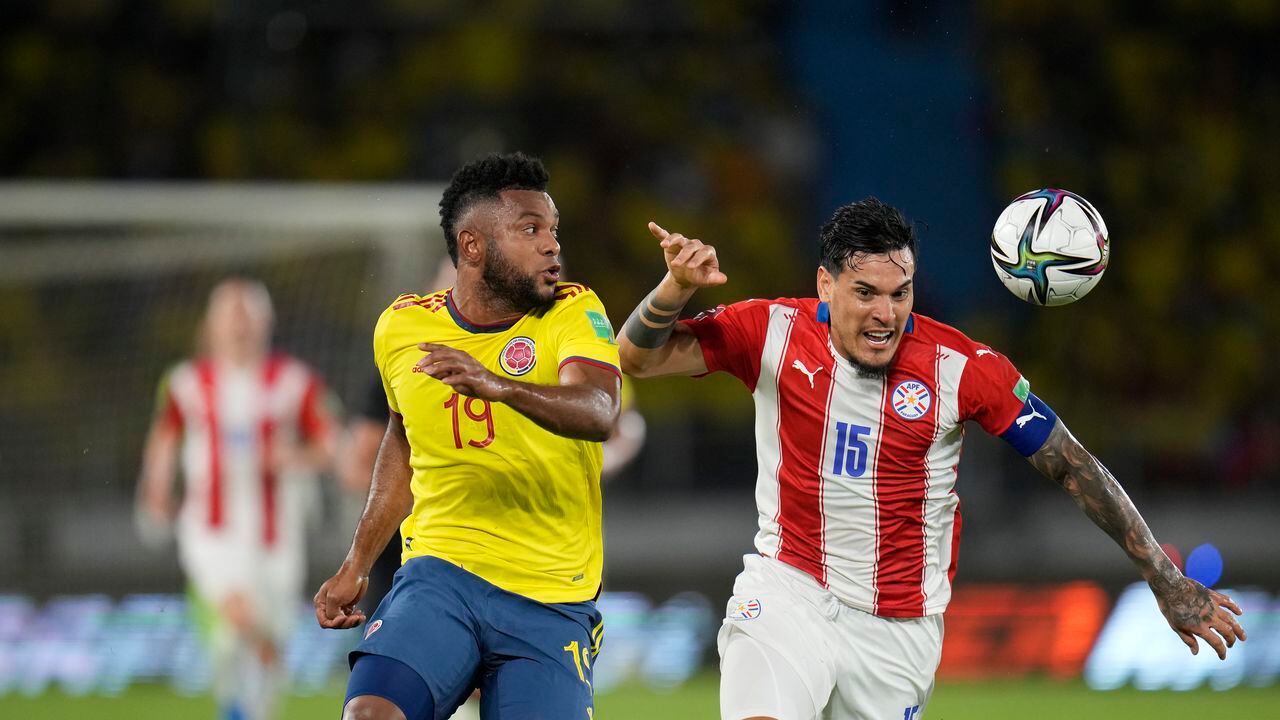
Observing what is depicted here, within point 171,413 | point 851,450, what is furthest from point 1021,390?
point 171,413

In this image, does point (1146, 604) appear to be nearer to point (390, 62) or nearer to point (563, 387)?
point (563, 387)

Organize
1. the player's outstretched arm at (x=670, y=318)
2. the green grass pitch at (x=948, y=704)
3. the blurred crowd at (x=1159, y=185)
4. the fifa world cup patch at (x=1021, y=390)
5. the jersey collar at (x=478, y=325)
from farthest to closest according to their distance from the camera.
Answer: the blurred crowd at (x=1159, y=185), the green grass pitch at (x=948, y=704), the fifa world cup patch at (x=1021, y=390), the player's outstretched arm at (x=670, y=318), the jersey collar at (x=478, y=325)

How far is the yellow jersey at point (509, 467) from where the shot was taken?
4355 millimetres

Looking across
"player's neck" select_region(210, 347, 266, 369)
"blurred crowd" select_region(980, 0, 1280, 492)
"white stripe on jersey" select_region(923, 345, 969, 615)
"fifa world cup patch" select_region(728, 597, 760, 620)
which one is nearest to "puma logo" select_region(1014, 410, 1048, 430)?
"white stripe on jersey" select_region(923, 345, 969, 615)

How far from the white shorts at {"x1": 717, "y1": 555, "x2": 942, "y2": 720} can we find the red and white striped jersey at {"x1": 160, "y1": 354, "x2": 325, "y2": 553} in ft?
14.8

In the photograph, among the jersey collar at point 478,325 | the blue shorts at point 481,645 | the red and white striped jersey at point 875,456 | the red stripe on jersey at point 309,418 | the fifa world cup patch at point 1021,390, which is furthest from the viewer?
the red stripe on jersey at point 309,418

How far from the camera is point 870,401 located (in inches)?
190

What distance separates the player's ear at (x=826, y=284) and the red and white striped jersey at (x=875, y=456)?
8 centimetres

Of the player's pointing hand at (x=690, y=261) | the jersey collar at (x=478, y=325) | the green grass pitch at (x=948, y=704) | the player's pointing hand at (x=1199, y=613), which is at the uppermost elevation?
the player's pointing hand at (x=690, y=261)

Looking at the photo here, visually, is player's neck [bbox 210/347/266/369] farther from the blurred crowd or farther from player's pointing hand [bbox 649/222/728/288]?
the blurred crowd

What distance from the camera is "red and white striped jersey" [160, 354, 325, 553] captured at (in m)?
8.77

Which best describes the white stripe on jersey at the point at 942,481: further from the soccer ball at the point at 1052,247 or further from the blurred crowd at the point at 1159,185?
the blurred crowd at the point at 1159,185

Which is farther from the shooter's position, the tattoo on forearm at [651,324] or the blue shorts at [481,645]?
the tattoo on forearm at [651,324]

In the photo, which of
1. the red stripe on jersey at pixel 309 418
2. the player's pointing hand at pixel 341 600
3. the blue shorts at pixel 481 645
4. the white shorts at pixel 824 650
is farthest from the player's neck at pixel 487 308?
the red stripe on jersey at pixel 309 418
